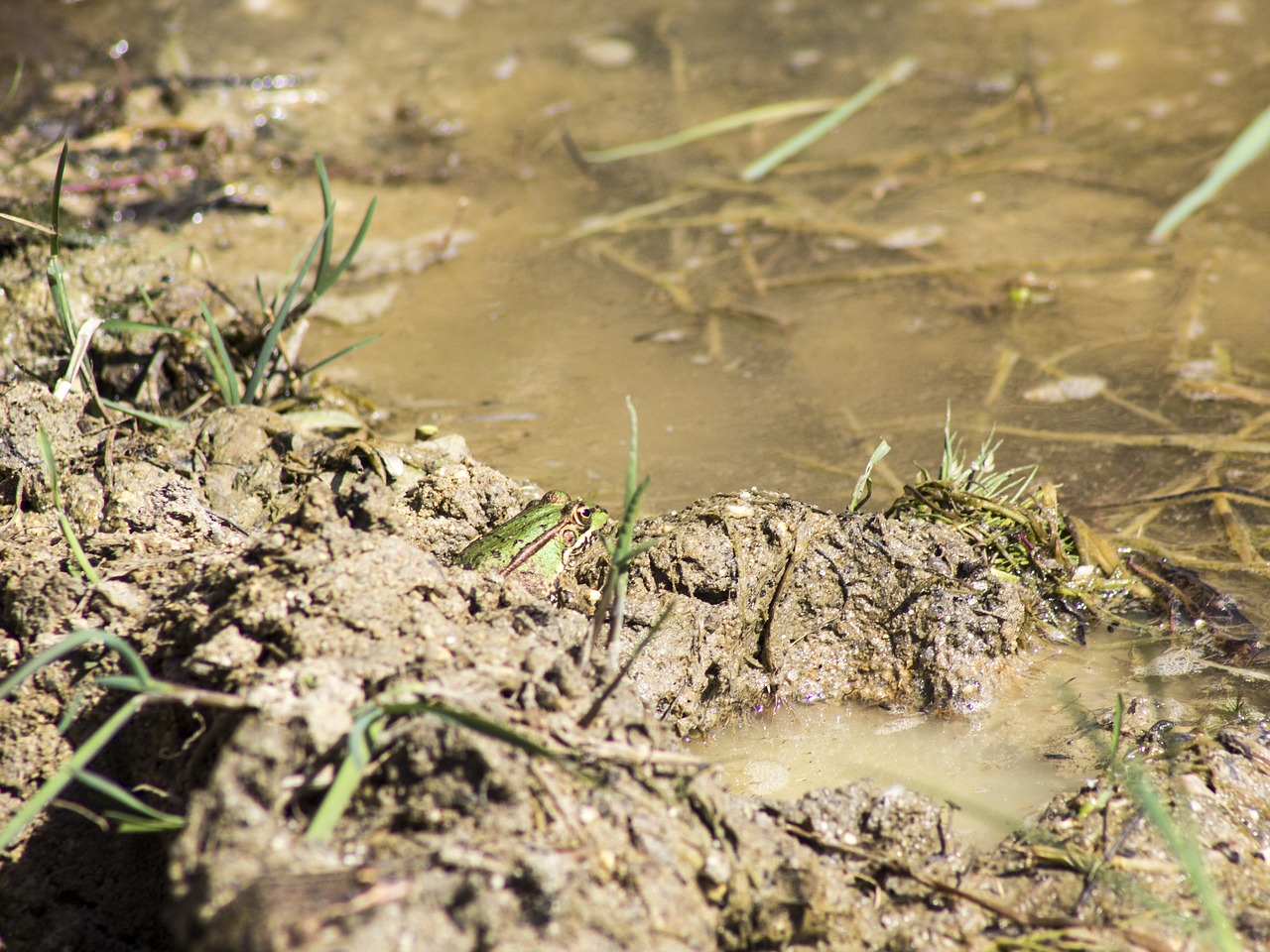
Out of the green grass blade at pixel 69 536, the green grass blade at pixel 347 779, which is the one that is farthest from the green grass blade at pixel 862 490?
the green grass blade at pixel 69 536

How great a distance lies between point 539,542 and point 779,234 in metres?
2.31

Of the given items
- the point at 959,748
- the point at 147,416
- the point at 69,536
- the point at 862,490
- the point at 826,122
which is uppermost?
the point at 826,122

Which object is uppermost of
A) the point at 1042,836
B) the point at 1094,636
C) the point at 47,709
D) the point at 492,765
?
the point at 492,765

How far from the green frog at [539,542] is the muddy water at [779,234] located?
532 mm

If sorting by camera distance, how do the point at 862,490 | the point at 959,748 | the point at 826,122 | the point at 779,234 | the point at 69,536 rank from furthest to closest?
the point at 779,234
the point at 862,490
the point at 826,122
the point at 959,748
the point at 69,536

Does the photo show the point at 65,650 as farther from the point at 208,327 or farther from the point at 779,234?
the point at 779,234

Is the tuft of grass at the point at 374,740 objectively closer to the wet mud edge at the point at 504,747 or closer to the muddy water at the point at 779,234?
the wet mud edge at the point at 504,747

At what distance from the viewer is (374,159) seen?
446 centimetres

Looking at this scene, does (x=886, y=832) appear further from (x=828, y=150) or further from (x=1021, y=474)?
(x=828, y=150)

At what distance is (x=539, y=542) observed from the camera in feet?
7.04

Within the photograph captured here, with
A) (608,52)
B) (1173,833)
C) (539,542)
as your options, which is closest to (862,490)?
(539,542)

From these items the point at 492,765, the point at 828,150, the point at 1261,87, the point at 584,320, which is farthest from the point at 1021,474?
the point at 1261,87

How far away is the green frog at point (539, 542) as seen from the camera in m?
2.12

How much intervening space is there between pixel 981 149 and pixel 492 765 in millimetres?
4001
